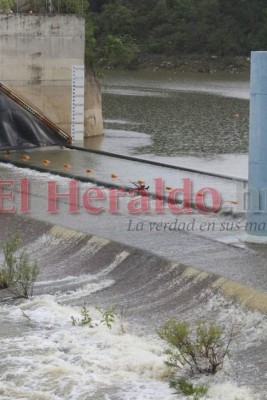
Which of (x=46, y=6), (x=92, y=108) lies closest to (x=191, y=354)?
(x=92, y=108)

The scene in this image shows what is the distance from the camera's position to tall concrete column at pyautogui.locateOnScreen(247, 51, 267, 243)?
10.4m

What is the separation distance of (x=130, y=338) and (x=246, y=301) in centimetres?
108

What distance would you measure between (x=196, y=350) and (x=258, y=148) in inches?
123

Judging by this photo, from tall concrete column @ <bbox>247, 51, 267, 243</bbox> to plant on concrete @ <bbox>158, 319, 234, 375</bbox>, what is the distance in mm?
2746

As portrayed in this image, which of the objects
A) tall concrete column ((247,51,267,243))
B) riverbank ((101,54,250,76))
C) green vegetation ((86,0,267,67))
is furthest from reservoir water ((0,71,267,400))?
green vegetation ((86,0,267,67))

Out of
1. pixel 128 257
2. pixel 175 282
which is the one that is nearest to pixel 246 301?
pixel 175 282

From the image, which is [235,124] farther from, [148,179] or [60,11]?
[148,179]

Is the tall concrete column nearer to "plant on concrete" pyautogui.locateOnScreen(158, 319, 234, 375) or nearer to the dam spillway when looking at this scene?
the dam spillway

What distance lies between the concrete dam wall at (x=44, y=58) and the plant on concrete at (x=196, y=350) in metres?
11.6

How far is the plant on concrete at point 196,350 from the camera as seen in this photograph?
799cm

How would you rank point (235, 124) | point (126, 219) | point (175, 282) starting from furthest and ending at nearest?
point (235, 124) < point (126, 219) < point (175, 282)

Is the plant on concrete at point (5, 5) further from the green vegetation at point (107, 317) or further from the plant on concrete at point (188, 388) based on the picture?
the plant on concrete at point (188, 388)

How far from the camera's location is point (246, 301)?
29.8ft

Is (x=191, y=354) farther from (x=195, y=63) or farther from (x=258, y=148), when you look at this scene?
(x=195, y=63)
